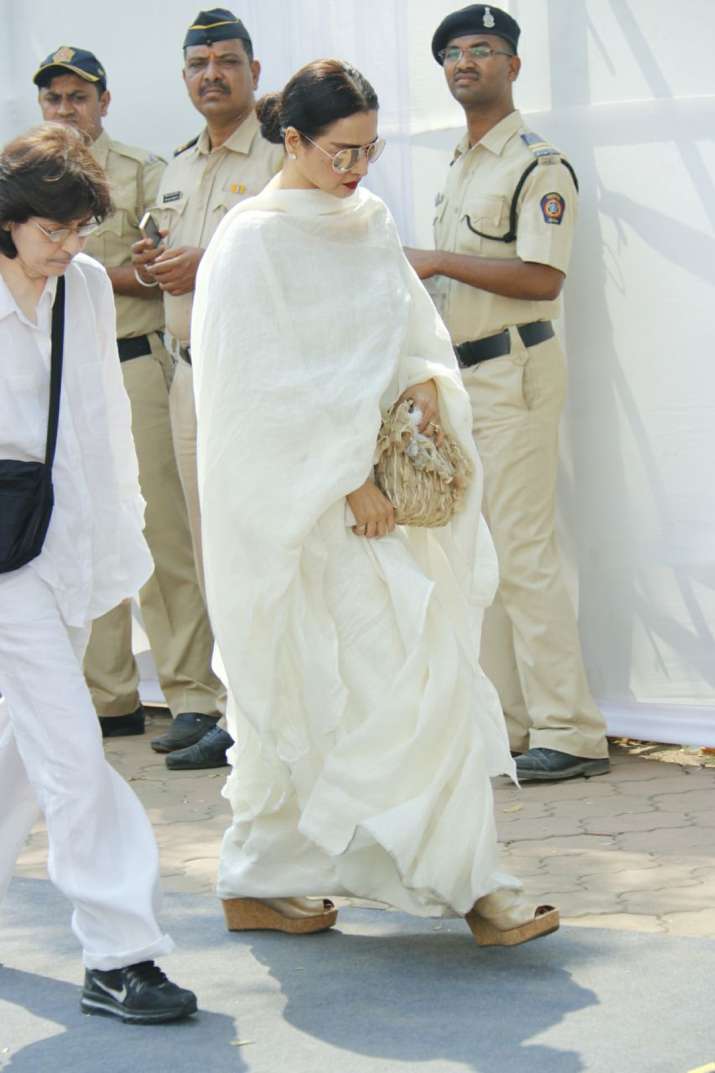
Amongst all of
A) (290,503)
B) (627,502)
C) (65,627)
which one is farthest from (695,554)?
(65,627)

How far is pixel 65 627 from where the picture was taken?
399 cm

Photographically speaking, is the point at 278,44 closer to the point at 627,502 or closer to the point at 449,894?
the point at 627,502

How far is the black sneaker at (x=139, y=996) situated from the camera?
380 cm

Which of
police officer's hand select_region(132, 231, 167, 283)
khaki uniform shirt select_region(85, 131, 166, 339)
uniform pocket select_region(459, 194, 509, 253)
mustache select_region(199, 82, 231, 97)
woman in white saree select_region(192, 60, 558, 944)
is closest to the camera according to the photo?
woman in white saree select_region(192, 60, 558, 944)

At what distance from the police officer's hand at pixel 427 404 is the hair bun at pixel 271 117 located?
2.19 feet

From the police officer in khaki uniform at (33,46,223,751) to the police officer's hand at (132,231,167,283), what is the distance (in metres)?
0.30

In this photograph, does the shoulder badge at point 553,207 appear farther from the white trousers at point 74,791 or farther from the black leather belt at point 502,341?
the white trousers at point 74,791

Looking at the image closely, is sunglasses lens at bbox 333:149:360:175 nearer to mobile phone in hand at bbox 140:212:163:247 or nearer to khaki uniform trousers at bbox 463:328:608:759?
khaki uniform trousers at bbox 463:328:608:759

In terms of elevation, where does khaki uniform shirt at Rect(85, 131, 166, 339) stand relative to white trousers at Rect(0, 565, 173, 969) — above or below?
above

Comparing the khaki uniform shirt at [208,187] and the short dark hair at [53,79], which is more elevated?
the short dark hair at [53,79]

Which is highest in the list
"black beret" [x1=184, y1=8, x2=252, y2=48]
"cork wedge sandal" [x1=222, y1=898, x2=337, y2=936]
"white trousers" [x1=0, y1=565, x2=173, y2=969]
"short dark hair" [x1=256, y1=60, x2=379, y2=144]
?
"black beret" [x1=184, y1=8, x2=252, y2=48]

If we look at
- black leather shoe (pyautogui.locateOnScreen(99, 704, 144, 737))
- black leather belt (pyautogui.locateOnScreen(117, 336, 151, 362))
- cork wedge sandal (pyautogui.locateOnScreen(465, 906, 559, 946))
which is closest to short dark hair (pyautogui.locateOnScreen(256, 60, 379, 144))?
cork wedge sandal (pyautogui.locateOnScreen(465, 906, 559, 946))

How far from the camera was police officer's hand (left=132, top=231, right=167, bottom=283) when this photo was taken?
21.0ft

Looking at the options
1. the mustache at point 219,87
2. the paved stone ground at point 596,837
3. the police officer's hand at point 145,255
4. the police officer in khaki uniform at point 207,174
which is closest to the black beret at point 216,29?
the police officer in khaki uniform at point 207,174
